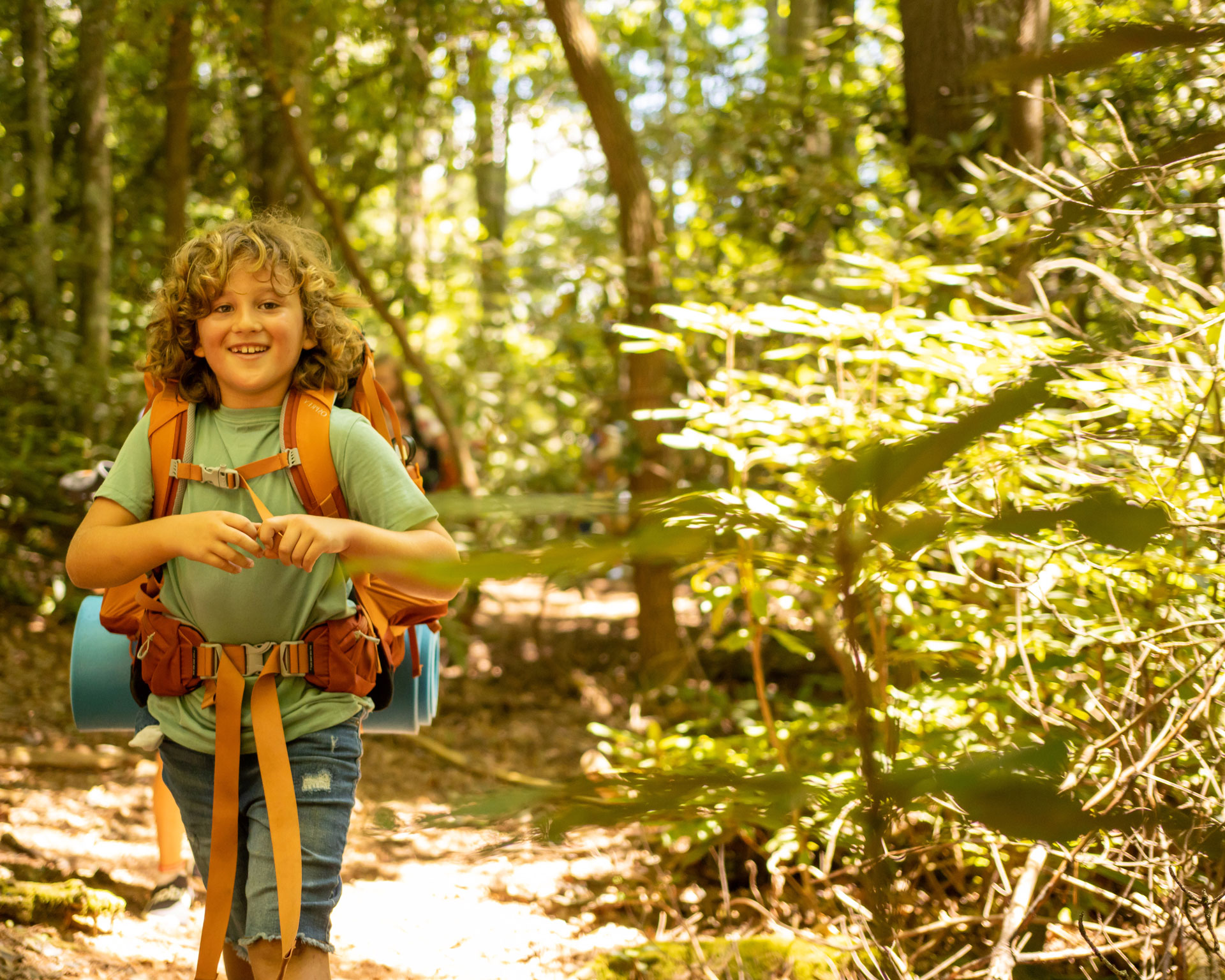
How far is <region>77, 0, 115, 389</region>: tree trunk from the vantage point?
222 inches

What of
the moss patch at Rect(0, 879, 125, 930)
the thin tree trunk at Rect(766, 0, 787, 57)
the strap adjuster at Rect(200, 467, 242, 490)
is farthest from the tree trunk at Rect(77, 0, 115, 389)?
the thin tree trunk at Rect(766, 0, 787, 57)

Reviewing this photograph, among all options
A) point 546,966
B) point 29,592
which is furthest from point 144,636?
point 29,592

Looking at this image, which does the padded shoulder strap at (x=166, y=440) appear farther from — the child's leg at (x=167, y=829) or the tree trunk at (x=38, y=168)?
the tree trunk at (x=38, y=168)

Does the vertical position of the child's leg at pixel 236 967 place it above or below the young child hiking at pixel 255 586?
below

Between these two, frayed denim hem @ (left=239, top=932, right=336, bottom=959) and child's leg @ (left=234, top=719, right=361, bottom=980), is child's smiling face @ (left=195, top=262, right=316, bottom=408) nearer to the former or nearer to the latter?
child's leg @ (left=234, top=719, right=361, bottom=980)

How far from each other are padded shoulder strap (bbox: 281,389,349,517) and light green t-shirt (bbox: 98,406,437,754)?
16mm

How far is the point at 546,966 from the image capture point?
2672 millimetres

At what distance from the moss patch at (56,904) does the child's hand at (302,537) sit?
184 cm

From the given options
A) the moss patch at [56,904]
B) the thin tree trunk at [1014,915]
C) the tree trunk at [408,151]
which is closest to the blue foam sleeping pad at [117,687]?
the moss patch at [56,904]

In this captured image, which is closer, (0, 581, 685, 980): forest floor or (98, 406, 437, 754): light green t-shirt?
(98, 406, 437, 754): light green t-shirt

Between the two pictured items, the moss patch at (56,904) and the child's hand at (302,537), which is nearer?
the child's hand at (302,537)

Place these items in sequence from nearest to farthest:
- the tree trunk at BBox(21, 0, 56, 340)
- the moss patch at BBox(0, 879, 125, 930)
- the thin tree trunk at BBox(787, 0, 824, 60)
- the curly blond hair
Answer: the curly blond hair → the moss patch at BBox(0, 879, 125, 930) → the tree trunk at BBox(21, 0, 56, 340) → the thin tree trunk at BBox(787, 0, 824, 60)

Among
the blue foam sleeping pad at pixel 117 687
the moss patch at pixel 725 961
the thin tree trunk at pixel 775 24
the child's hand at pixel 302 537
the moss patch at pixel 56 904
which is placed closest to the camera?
the child's hand at pixel 302 537

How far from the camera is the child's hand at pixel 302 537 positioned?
4.70 ft
